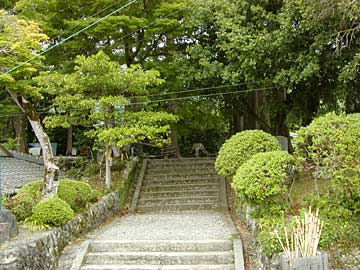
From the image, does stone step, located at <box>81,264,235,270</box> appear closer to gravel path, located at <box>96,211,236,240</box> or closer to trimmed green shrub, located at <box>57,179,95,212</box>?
gravel path, located at <box>96,211,236,240</box>

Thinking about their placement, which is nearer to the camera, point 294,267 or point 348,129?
point 294,267

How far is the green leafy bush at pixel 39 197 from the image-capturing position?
24.3 feet

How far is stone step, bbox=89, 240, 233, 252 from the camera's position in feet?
22.5

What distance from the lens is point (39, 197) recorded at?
8156mm

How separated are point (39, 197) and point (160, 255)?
310cm

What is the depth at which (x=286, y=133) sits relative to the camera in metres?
13.5

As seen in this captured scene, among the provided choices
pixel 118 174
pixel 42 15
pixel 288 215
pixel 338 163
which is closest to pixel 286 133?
pixel 118 174

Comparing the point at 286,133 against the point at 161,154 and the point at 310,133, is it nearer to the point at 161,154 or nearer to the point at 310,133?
the point at 161,154

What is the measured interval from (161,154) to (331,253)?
12793 mm

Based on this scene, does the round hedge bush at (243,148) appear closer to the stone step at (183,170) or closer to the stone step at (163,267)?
the stone step at (163,267)

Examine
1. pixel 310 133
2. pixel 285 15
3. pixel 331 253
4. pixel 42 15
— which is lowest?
pixel 331 253

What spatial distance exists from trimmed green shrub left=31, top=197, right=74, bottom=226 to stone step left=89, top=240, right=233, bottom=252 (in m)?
0.75

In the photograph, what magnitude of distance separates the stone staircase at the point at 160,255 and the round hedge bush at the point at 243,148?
6.36 feet

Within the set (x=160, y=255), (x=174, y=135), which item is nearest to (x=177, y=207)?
(x=160, y=255)
